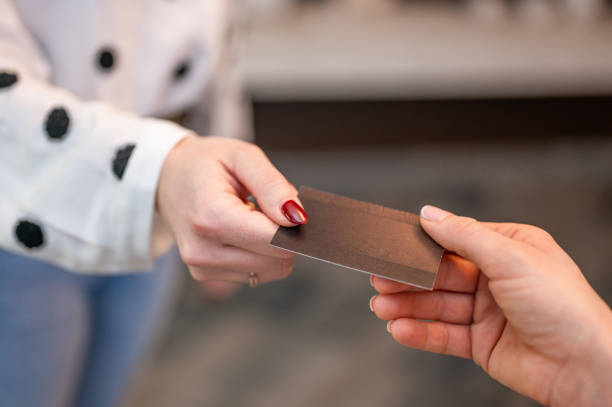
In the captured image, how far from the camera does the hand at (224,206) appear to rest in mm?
542

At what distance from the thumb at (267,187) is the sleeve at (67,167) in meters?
0.08

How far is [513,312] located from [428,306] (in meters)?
0.11

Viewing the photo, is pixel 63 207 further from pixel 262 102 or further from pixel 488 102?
pixel 488 102

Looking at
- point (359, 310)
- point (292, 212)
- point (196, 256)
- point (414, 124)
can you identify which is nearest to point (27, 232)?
point (196, 256)

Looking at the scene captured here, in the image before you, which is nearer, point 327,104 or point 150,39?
point 150,39

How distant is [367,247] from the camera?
22.0 inches

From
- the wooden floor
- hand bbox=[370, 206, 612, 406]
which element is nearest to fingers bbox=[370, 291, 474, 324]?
hand bbox=[370, 206, 612, 406]

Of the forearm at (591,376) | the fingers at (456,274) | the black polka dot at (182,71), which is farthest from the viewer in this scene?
the black polka dot at (182,71)

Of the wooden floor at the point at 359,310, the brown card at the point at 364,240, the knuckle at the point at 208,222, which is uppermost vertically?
the brown card at the point at 364,240

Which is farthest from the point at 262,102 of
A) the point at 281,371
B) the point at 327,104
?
the point at 281,371

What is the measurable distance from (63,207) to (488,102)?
2072 millimetres

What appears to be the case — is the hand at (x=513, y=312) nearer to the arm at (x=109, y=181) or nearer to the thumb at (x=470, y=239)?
the thumb at (x=470, y=239)

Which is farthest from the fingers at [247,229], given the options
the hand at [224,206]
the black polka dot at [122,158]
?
the black polka dot at [122,158]

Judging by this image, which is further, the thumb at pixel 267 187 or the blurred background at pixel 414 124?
the blurred background at pixel 414 124
